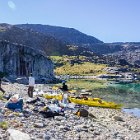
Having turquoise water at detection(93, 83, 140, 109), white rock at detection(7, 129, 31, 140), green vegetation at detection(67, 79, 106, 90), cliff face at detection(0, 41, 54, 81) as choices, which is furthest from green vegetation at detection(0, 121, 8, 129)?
cliff face at detection(0, 41, 54, 81)

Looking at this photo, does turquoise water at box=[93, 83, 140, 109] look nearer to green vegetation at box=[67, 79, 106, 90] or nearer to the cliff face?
green vegetation at box=[67, 79, 106, 90]

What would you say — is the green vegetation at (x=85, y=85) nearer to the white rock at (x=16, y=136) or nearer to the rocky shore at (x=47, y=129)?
the rocky shore at (x=47, y=129)

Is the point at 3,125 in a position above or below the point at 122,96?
above

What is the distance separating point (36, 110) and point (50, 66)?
377 ft

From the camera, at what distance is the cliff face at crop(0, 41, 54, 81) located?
11444 cm

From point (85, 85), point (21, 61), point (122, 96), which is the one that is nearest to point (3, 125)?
point (122, 96)

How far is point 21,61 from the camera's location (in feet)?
399

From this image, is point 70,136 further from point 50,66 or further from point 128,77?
point 128,77

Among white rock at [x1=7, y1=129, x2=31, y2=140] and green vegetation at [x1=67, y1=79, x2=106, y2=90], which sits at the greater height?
white rock at [x1=7, y1=129, x2=31, y2=140]

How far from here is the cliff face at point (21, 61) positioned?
4505 inches

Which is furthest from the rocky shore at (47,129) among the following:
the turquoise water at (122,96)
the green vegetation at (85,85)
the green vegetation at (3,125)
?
the green vegetation at (85,85)

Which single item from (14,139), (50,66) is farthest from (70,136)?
(50,66)

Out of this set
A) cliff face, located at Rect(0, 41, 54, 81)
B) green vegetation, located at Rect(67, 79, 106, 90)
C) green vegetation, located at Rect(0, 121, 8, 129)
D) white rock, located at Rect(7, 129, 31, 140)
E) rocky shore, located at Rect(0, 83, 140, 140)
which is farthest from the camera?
cliff face, located at Rect(0, 41, 54, 81)

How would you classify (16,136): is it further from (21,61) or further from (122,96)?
(21,61)
